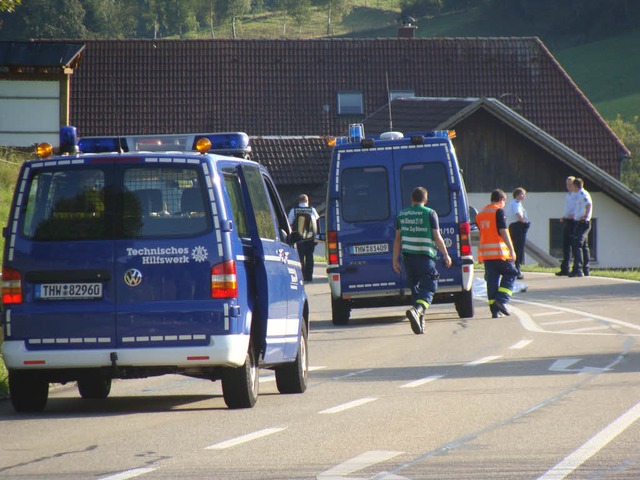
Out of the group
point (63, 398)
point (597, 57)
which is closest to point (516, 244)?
point (63, 398)

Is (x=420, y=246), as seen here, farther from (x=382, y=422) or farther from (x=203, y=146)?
(x=382, y=422)

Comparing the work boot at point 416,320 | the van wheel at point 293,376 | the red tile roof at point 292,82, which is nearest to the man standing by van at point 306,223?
the work boot at point 416,320

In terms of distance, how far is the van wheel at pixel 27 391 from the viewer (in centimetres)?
1060

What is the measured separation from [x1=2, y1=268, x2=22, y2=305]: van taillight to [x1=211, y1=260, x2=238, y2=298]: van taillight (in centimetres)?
140

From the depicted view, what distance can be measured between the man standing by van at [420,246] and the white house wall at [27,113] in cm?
3259

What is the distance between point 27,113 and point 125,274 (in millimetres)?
40399

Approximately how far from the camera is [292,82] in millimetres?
61844

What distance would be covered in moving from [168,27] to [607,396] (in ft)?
443

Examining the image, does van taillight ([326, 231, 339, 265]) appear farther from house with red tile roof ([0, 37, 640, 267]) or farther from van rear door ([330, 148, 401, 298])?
house with red tile roof ([0, 37, 640, 267])

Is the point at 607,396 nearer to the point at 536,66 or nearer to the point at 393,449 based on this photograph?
the point at 393,449

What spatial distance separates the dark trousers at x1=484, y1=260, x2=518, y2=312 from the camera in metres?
20.3

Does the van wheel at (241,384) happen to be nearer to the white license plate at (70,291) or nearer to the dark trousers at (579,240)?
the white license plate at (70,291)

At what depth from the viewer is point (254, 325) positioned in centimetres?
1092

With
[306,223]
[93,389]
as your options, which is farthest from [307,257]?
[93,389]
